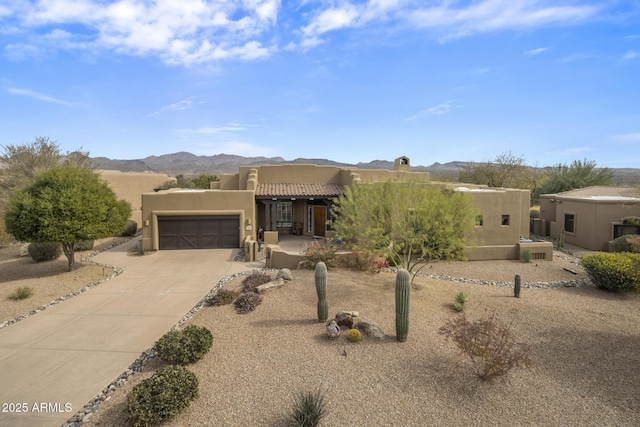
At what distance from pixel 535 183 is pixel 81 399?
5171cm

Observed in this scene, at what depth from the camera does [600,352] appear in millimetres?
8977

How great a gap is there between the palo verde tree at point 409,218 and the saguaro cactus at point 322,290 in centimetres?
346

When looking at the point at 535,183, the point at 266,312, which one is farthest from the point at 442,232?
the point at 535,183

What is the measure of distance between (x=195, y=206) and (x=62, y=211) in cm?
765

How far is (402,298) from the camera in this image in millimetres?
8859

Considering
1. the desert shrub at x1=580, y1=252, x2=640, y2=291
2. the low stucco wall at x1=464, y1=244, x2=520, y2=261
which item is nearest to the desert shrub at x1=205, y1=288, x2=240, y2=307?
the low stucco wall at x1=464, y1=244, x2=520, y2=261

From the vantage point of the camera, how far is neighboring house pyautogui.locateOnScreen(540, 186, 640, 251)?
22.4 metres

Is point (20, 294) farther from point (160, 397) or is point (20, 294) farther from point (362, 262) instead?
point (362, 262)

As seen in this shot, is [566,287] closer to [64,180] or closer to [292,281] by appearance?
[292,281]

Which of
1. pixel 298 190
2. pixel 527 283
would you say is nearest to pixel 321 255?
pixel 298 190

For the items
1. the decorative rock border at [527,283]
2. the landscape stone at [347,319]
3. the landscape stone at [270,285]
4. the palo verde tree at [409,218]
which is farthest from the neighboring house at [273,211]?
the landscape stone at [347,319]

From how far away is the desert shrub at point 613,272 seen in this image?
14.0 meters

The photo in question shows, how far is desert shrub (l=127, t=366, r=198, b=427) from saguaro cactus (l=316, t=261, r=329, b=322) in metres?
4.18

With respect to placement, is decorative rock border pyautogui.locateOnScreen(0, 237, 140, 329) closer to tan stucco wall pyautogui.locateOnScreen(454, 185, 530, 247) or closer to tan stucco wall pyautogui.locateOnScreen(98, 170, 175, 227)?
tan stucco wall pyautogui.locateOnScreen(98, 170, 175, 227)
